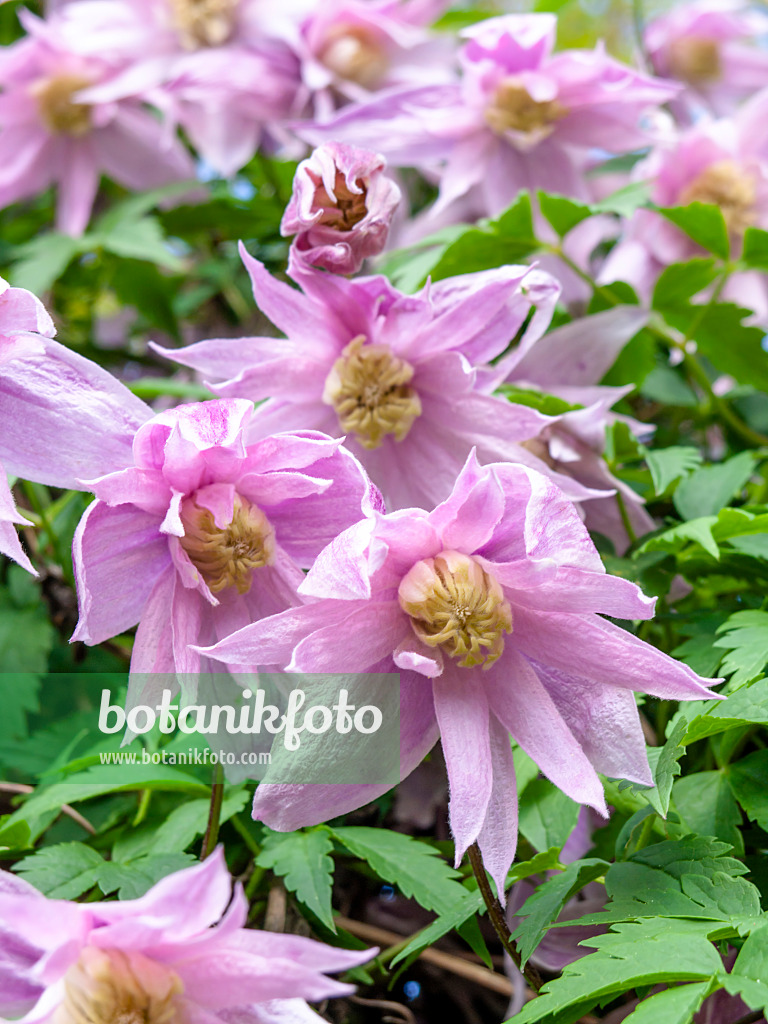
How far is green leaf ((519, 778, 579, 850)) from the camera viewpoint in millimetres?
675

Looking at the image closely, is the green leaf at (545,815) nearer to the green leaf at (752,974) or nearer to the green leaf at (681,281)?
the green leaf at (752,974)

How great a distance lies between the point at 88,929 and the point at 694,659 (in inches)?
18.3

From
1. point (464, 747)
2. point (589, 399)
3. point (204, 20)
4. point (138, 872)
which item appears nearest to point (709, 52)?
point (204, 20)

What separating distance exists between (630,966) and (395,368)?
1.48 ft

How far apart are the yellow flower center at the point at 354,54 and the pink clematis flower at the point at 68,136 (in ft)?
0.79

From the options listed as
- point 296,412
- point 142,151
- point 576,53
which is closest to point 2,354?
point 296,412

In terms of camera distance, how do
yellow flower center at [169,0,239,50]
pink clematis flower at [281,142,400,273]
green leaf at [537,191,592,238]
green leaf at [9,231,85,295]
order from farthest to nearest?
yellow flower center at [169,0,239,50], green leaf at [9,231,85,295], green leaf at [537,191,592,238], pink clematis flower at [281,142,400,273]

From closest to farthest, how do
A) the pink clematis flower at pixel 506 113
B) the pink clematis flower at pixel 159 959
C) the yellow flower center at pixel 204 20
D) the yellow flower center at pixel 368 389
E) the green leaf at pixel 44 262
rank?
the pink clematis flower at pixel 159 959 → the yellow flower center at pixel 368 389 → the pink clematis flower at pixel 506 113 → the green leaf at pixel 44 262 → the yellow flower center at pixel 204 20

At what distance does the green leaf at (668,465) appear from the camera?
0.84 meters

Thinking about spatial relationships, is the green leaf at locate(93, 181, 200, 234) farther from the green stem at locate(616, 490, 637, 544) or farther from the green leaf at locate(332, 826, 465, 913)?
the green leaf at locate(332, 826, 465, 913)

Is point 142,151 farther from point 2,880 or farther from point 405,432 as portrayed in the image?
point 2,880

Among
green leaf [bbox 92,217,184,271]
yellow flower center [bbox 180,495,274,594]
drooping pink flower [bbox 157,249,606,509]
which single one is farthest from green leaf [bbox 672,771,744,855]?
green leaf [bbox 92,217,184,271]

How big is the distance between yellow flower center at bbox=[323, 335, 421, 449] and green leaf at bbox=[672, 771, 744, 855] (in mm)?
344

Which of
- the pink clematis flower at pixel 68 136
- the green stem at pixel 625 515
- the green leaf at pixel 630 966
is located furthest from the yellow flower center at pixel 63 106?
the green leaf at pixel 630 966
